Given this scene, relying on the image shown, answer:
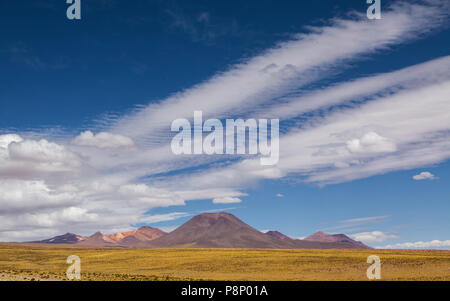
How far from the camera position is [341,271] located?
64.1 meters

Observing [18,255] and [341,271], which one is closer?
[341,271]
